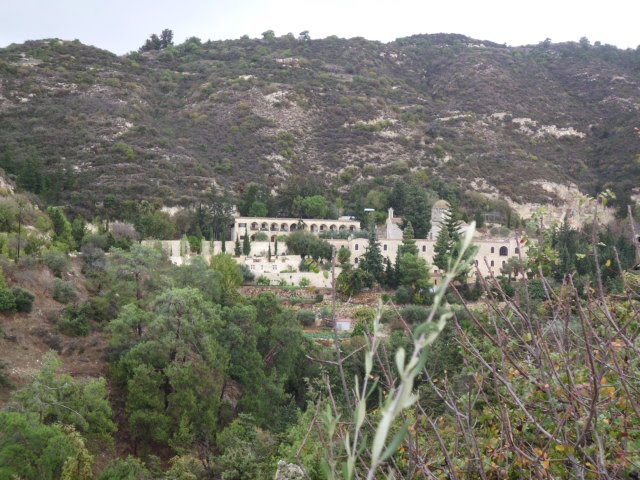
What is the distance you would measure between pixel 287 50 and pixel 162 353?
219ft

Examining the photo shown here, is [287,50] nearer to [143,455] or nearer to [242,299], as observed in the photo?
[242,299]

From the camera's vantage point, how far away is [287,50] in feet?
248

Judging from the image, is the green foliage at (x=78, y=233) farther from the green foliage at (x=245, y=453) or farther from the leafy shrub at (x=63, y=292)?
the green foliage at (x=245, y=453)

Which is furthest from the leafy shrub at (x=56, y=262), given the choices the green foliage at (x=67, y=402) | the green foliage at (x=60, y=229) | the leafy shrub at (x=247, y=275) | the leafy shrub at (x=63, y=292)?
the leafy shrub at (x=247, y=275)

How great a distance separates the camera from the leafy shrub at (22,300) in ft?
57.4

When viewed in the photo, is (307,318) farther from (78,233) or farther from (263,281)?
(78,233)

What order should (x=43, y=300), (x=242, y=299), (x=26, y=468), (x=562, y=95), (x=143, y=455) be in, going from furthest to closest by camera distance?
(x=562, y=95), (x=242, y=299), (x=43, y=300), (x=143, y=455), (x=26, y=468)

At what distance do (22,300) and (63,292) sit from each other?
199cm

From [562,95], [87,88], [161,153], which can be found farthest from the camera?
[562,95]

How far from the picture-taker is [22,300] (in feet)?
57.5

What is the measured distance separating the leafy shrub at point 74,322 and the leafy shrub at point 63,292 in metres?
1.96

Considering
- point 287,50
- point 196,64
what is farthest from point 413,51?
point 196,64

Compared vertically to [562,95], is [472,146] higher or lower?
lower

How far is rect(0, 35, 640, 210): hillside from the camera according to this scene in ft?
139
